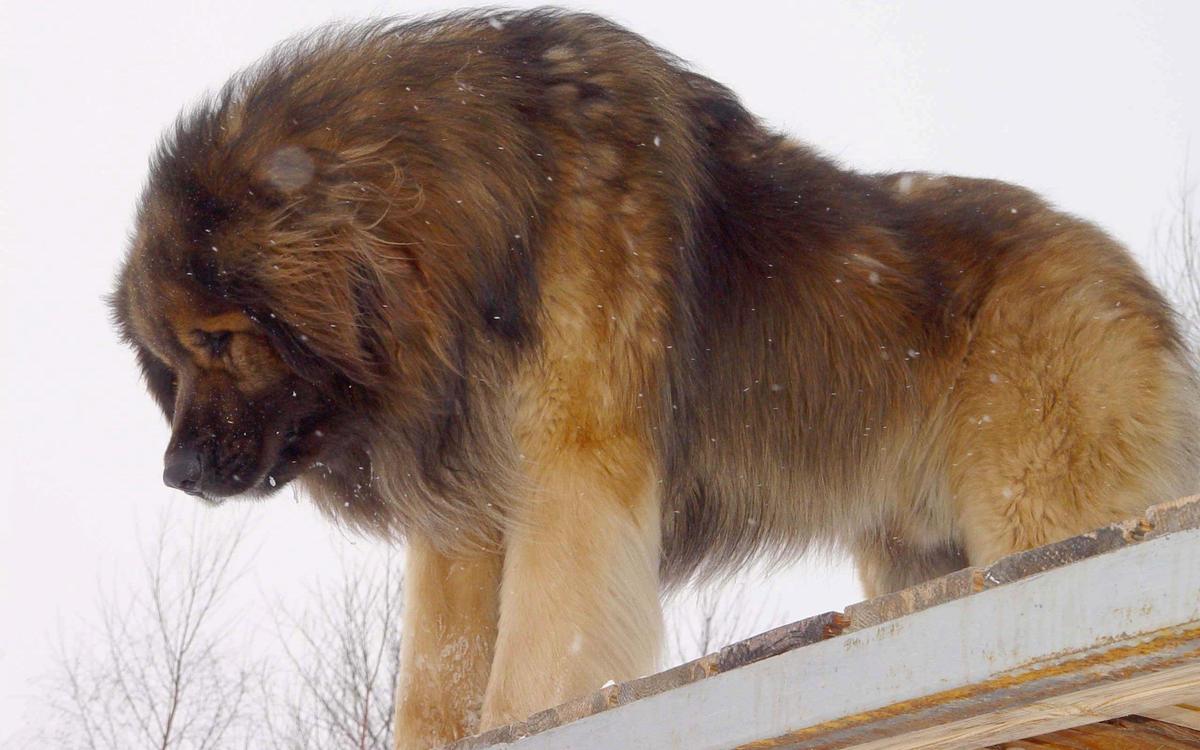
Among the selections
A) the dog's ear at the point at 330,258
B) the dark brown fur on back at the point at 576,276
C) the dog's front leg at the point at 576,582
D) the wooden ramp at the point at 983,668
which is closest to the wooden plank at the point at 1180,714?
the wooden ramp at the point at 983,668

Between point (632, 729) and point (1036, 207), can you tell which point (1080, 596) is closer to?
point (632, 729)

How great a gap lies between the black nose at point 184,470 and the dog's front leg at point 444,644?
30.9 inches

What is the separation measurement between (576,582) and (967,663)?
1954 millimetres

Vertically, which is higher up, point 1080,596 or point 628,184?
point 628,184

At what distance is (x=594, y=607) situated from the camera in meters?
3.46

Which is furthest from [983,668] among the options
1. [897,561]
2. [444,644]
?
[897,561]

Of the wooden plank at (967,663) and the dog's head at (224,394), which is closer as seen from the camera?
the wooden plank at (967,663)

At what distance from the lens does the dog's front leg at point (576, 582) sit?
343 cm

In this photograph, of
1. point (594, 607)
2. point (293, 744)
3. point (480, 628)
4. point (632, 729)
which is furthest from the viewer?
point (293, 744)

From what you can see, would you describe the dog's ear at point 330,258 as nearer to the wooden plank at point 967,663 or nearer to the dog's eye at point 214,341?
the dog's eye at point 214,341

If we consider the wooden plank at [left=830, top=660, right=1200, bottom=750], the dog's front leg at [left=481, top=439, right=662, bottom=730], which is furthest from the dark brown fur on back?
the wooden plank at [left=830, top=660, right=1200, bottom=750]

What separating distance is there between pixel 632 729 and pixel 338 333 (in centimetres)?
180

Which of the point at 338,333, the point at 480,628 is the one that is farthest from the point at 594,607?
the point at 338,333

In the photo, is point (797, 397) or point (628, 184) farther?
point (797, 397)
